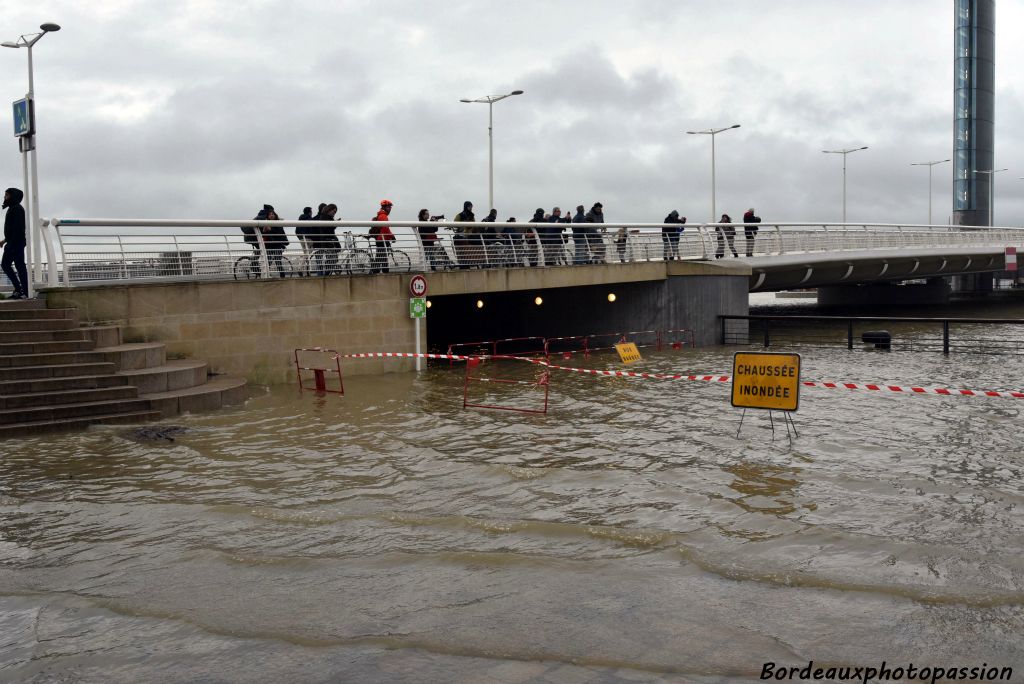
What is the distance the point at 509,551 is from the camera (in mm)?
7238

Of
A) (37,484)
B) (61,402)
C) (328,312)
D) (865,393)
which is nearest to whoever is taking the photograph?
(37,484)

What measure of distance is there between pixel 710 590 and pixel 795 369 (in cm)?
642

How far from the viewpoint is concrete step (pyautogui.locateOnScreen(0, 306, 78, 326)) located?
49.6 ft

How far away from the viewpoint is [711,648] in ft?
17.5

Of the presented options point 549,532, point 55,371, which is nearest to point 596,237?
point 55,371

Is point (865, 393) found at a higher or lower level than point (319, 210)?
lower

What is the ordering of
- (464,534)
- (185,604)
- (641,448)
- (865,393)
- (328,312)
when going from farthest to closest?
(328,312), (865,393), (641,448), (464,534), (185,604)

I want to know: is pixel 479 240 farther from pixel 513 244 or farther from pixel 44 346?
pixel 44 346

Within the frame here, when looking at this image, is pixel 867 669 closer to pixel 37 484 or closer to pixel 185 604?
pixel 185 604

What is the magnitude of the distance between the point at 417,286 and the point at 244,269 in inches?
152

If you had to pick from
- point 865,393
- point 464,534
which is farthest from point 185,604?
point 865,393

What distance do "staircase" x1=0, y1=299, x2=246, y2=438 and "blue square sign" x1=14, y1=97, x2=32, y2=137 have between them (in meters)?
3.37

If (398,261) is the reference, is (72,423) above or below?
below

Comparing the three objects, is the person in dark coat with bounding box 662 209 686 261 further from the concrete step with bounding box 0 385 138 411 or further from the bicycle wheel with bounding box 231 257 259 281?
the concrete step with bounding box 0 385 138 411
